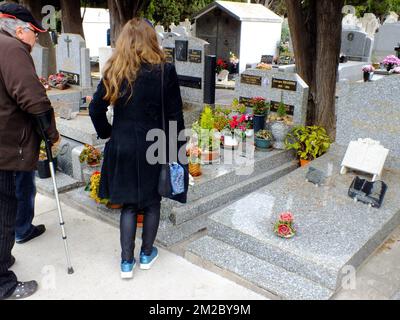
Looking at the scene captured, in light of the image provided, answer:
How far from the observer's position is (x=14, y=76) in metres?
2.92

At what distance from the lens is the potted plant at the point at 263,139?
617 cm

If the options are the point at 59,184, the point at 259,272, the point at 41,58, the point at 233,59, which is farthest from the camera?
the point at 233,59

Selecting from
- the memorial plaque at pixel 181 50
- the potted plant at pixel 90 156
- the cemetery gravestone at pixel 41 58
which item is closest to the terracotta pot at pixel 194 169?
the potted plant at pixel 90 156

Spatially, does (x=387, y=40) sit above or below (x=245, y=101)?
above

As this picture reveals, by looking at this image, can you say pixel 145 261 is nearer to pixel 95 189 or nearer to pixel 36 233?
pixel 36 233

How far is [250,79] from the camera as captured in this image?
693cm

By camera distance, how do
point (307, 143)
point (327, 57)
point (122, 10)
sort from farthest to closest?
point (122, 10)
point (327, 57)
point (307, 143)

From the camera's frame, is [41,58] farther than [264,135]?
Yes

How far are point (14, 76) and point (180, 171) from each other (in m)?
1.38

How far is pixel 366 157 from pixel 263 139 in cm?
149

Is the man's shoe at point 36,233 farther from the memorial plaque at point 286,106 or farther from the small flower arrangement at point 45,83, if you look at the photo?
the small flower arrangement at point 45,83

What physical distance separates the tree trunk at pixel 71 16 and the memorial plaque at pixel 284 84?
692 cm

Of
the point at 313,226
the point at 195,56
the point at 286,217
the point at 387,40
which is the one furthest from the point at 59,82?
the point at 387,40

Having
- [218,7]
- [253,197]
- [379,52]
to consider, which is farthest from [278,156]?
[379,52]
